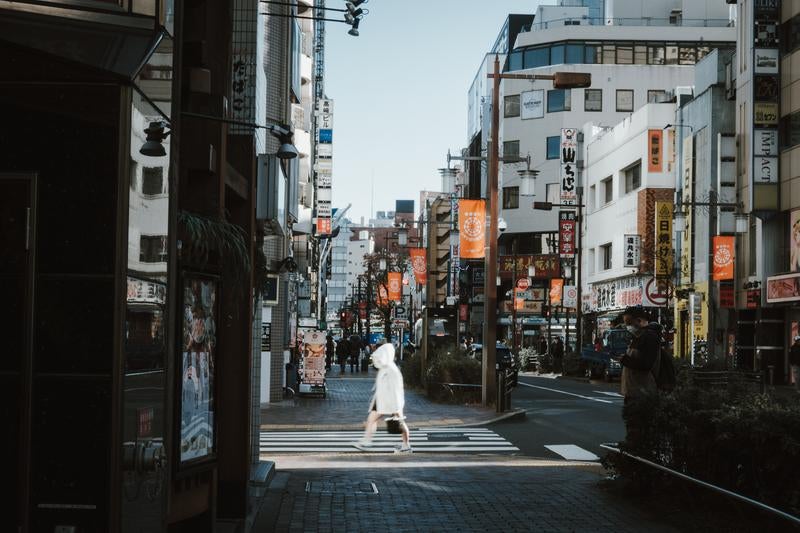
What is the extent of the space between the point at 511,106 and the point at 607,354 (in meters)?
48.5

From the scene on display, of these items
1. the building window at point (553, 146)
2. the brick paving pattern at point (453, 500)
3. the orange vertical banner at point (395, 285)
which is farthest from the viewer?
the building window at point (553, 146)

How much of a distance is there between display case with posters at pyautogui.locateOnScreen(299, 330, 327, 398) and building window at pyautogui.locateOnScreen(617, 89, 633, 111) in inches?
2431

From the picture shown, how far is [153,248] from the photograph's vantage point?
688 cm

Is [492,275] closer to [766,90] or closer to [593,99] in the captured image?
[766,90]

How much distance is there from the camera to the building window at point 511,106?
95.8 metres

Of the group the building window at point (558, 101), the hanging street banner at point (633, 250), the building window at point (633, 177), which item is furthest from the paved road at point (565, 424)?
the building window at point (558, 101)

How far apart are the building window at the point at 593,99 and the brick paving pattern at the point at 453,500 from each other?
77.9 meters

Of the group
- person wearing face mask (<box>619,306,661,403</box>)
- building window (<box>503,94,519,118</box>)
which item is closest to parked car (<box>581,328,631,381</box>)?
person wearing face mask (<box>619,306,661,403</box>)

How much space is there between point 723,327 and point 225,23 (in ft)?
152

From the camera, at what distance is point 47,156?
20.7ft

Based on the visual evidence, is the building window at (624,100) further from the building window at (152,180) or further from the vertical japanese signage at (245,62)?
the building window at (152,180)

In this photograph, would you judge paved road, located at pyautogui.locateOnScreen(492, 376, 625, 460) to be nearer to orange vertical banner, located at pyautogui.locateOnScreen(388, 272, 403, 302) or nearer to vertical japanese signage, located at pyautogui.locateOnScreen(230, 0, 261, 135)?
vertical japanese signage, located at pyautogui.locateOnScreen(230, 0, 261, 135)

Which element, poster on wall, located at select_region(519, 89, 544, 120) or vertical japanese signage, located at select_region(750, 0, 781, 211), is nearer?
vertical japanese signage, located at select_region(750, 0, 781, 211)

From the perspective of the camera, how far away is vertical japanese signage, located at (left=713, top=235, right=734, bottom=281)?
48.6 metres
